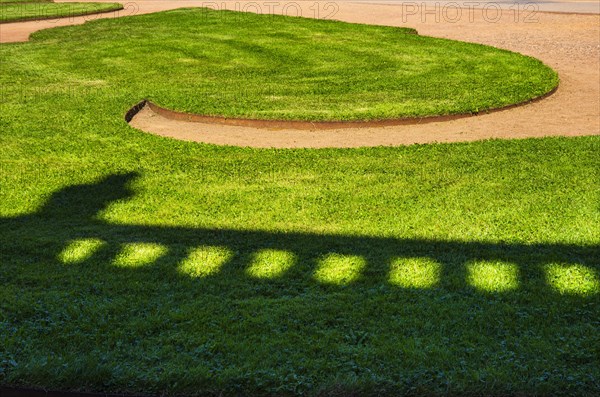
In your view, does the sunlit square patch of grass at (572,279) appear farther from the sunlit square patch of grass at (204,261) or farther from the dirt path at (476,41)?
the dirt path at (476,41)

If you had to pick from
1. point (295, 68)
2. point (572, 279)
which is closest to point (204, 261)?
point (572, 279)

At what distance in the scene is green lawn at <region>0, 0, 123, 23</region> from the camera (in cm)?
2009

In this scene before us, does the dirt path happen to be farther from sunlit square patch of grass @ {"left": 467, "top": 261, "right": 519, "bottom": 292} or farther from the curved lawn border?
sunlit square patch of grass @ {"left": 467, "top": 261, "right": 519, "bottom": 292}

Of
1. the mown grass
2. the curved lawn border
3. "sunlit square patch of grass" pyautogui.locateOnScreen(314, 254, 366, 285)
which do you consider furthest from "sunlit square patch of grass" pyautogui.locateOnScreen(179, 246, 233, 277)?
the mown grass

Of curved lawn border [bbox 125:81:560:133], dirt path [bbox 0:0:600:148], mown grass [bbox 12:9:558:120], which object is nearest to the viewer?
dirt path [bbox 0:0:600:148]

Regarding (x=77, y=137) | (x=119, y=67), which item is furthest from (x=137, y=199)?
(x=119, y=67)

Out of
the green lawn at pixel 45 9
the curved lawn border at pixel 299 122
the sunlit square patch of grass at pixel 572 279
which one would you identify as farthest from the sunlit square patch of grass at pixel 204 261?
the green lawn at pixel 45 9

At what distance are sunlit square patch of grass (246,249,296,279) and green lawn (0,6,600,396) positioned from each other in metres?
0.02

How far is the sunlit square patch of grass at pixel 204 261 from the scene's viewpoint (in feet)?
15.4

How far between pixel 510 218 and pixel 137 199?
2809mm

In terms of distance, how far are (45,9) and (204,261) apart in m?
19.1

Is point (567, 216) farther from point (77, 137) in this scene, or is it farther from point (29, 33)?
point (29, 33)

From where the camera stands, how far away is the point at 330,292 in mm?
4355

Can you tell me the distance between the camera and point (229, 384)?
11.2 ft
